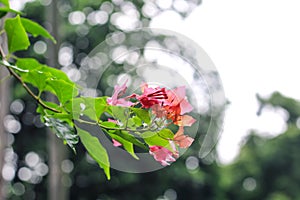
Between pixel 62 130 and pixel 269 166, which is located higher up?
pixel 62 130

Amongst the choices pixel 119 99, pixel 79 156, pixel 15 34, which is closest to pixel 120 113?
pixel 119 99

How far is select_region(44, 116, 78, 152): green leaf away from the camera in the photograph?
1.82ft

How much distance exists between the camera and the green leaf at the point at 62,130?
1.82ft

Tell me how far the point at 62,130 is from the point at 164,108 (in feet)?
0.46

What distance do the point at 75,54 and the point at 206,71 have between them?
728 centimetres

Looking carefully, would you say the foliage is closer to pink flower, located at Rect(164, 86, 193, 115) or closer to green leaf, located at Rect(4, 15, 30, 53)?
pink flower, located at Rect(164, 86, 193, 115)

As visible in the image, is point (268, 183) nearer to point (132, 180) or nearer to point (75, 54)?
point (132, 180)

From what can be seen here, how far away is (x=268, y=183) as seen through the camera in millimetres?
9430

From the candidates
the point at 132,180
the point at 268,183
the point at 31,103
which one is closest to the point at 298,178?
the point at 268,183

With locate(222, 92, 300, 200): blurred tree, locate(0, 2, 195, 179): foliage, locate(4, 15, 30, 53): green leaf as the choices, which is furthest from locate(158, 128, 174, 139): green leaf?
locate(222, 92, 300, 200): blurred tree

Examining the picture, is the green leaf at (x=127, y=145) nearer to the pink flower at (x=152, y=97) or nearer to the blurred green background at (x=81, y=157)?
the pink flower at (x=152, y=97)

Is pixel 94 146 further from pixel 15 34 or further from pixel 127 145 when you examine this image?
pixel 15 34

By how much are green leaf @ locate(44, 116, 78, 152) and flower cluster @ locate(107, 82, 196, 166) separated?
83mm

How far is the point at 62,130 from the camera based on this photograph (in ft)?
1.84
